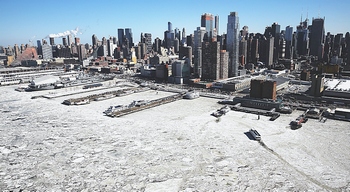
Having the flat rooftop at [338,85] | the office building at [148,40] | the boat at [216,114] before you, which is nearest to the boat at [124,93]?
the boat at [216,114]

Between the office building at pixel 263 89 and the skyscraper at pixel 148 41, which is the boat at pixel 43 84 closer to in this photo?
the office building at pixel 263 89

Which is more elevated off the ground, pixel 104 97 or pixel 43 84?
pixel 43 84

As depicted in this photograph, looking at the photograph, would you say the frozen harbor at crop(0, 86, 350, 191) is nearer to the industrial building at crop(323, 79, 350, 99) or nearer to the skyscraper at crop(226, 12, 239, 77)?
the industrial building at crop(323, 79, 350, 99)

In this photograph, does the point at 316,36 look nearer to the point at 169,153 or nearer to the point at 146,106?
the point at 146,106

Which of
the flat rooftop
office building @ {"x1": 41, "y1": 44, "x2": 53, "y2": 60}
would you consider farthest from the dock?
office building @ {"x1": 41, "y1": 44, "x2": 53, "y2": 60}

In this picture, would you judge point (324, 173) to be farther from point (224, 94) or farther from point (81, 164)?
point (224, 94)

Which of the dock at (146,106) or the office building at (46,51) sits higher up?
the office building at (46,51)

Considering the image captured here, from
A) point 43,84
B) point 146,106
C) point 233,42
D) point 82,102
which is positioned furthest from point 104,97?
point 233,42
